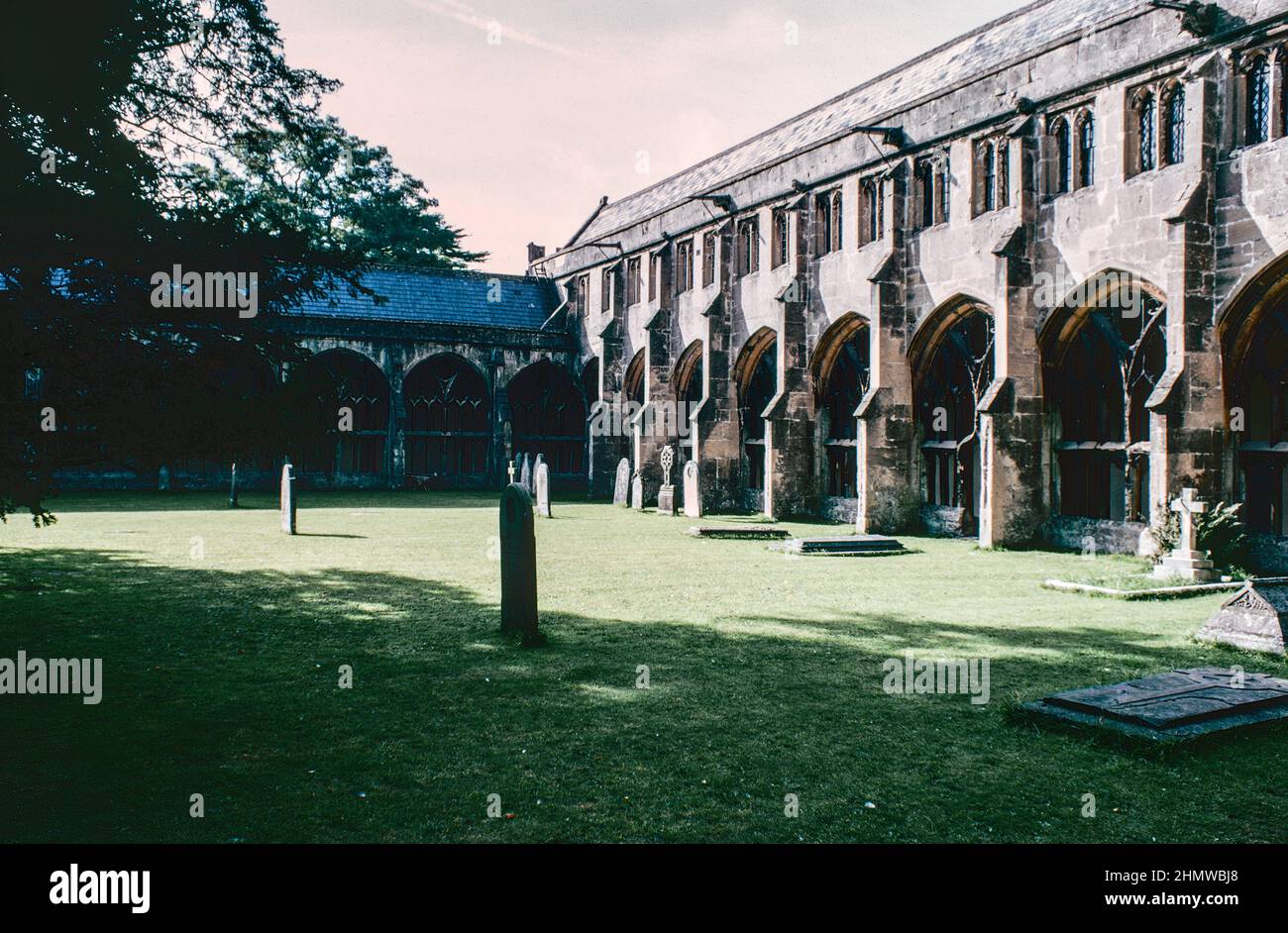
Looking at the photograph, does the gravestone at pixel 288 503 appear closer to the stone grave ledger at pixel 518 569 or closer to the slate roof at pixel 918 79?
the stone grave ledger at pixel 518 569

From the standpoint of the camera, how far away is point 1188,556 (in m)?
11.3

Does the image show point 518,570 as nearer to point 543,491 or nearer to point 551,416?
point 543,491

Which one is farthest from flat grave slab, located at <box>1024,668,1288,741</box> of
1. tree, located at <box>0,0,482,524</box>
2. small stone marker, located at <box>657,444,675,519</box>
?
small stone marker, located at <box>657,444,675,519</box>

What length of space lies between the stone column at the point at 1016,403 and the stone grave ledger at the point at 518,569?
31.0ft

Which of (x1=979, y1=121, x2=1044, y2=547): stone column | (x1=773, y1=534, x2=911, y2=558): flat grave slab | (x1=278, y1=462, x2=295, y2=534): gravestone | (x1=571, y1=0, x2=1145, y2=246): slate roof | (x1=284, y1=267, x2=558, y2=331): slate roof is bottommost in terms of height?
(x1=773, y1=534, x2=911, y2=558): flat grave slab

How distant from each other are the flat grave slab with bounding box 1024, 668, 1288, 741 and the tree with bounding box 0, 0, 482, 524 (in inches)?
217

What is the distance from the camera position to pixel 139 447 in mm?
6148

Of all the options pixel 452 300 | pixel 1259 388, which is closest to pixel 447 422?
pixel 452 300

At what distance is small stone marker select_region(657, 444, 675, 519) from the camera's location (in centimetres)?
2273

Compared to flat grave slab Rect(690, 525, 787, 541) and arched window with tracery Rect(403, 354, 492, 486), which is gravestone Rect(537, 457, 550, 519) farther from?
arched window with tracery Rect(403, 354, 492, 486)

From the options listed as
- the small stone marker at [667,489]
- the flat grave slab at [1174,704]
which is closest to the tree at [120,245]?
the flat grave slab at [1174,704]

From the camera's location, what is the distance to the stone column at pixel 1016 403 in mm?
14828

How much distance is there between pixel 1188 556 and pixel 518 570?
8.41 m
